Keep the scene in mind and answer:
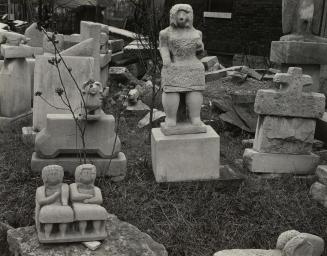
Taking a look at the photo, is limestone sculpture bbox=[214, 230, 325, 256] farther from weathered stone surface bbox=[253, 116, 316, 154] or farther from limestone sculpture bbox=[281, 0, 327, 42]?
limestone sculpture bbox=[281, 0, 327, 42]

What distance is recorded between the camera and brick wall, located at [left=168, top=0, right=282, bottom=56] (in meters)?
13.5

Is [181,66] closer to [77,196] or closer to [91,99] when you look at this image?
[91,99]

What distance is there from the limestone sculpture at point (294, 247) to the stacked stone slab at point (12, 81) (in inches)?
175

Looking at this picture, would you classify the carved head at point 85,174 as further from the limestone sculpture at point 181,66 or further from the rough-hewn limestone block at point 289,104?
the rough-hewn limestone block at point 289,104

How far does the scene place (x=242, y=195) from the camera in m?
4.97

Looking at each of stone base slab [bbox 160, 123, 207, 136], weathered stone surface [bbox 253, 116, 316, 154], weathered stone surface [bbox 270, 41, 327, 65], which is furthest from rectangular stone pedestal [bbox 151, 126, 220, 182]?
weathered stone surface [bbox 270, 41, 327, 65]

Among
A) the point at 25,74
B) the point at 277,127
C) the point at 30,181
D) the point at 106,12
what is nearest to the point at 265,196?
the point at 277,127

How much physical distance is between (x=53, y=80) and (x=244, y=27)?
894 centimetres

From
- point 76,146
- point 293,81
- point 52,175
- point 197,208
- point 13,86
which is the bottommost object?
point 197,208

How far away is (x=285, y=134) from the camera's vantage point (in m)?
5.55

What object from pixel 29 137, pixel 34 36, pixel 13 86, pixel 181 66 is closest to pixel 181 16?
pixel 181 66

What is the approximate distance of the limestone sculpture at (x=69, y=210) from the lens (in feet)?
11.7

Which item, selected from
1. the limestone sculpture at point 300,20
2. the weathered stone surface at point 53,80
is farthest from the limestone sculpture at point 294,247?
the limestone sculpture at point 300,20

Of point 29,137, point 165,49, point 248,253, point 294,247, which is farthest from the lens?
point 29,137
